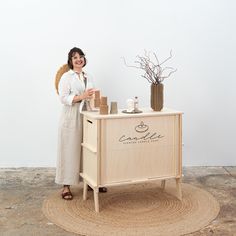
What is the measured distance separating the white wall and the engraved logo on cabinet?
1200mm

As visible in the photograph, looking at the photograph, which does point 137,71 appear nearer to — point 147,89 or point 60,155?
point 147,89

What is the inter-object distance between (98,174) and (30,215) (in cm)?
62

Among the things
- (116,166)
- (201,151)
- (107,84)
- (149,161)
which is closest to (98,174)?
(116,166)

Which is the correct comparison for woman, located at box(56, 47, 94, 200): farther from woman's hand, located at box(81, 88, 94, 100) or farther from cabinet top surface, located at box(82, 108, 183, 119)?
cabinet top surface, located at box(82, 108, 183, 119)

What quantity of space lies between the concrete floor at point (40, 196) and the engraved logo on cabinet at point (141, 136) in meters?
0.81

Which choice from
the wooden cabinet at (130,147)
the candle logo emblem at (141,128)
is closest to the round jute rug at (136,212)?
the wooden cabinet at (130,147)

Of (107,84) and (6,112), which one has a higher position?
(107,84)

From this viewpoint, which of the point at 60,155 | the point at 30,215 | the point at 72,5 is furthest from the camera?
the point at 72,5

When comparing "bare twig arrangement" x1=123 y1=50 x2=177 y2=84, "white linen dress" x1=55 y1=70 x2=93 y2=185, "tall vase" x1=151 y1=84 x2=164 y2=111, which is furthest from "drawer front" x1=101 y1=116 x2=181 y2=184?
"bare twig arrangement" x1=123 y1=50 x2=177 y2=84

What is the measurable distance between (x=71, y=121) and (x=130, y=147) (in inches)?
23.3

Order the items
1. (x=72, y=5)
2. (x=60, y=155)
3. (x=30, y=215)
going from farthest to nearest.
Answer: (x=72, y=5), (x=60, y=155), (x=30, y=215)

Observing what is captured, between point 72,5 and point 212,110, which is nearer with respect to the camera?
point 72,5

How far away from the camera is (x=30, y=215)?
3.38m

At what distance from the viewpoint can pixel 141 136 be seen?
3506 millimetres
